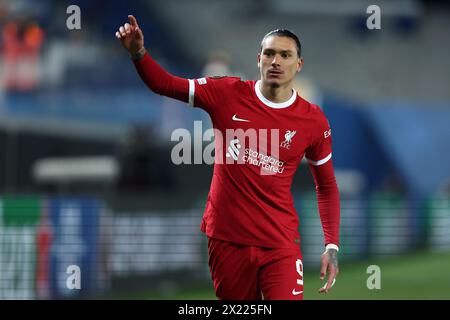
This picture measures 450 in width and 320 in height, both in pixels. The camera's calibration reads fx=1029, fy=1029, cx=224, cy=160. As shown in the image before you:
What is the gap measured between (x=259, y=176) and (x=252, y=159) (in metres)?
0.11

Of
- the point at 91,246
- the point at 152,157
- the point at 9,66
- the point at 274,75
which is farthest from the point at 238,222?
the point at 9,66

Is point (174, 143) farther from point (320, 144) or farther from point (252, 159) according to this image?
point (252, 159)

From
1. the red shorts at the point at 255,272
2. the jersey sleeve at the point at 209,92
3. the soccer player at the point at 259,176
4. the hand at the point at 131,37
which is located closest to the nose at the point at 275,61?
the soccer player at the point at 259,176

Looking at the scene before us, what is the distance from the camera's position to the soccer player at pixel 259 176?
5809 mm

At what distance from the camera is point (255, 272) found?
5.83m

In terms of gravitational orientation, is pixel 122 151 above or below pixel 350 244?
above

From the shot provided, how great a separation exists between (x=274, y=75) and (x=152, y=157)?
826cm

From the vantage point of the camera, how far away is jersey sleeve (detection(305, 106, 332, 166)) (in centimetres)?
600

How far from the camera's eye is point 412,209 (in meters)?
13.1

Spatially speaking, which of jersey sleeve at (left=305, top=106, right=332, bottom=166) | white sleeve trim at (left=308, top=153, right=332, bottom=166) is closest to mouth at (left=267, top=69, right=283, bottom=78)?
jersey sleeve at (left=305, top=106, right=332, bottom=166)

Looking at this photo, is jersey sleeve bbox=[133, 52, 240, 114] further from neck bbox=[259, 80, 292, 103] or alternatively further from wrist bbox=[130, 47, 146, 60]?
neck bbox=[259, 80, 292, 103]

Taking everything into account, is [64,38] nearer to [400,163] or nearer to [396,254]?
[400,163]

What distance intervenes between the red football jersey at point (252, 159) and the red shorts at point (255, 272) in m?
0.06

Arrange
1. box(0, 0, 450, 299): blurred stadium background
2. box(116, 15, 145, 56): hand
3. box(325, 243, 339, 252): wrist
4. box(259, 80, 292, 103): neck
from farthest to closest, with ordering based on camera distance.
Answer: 1. box(0, 0, 450, 299): blurred stadium background
2. box(325, 243, 339, 252): wrist
3. box(259, 80, 292, 103): neck
4. box(116, 15, 145, 56): hand
